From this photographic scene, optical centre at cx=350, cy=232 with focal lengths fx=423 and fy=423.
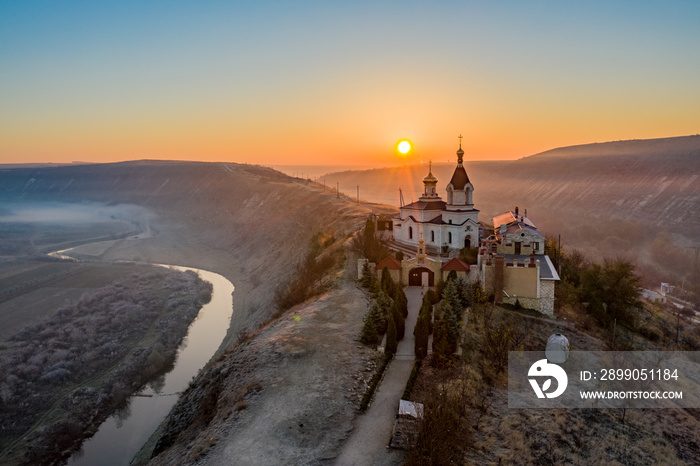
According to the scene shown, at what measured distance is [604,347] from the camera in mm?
26156

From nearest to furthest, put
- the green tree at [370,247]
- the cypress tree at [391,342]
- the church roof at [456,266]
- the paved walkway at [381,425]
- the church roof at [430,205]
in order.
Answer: the paved walkway at [381,425]
the cypress tree at [391,342]
the church roof at [456,266]
the green tree at [370,247]
the church roof at [430,205]

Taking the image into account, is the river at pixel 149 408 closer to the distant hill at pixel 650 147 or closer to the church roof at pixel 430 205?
the church roof at pixel 430 205

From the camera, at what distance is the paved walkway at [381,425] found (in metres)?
13.7

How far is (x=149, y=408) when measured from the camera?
1119 inches

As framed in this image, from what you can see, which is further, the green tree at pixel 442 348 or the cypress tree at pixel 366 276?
the cypress tree at pixel 366 276

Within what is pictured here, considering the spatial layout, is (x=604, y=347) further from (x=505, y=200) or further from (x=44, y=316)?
(x=505, y=200)

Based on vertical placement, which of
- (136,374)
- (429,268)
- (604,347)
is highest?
(429,268)

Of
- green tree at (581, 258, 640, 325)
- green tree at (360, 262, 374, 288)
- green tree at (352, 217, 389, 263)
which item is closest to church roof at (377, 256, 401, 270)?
green tree at (360, 262, 374, 288)

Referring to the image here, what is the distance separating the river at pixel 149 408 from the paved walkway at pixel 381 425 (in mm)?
15939

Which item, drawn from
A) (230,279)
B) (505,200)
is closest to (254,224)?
(230,279)

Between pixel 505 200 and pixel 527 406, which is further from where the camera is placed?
pixel 505 200

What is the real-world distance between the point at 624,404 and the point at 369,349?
11.7 meters

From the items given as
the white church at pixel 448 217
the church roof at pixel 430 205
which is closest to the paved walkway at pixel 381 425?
the white church at pixel 448 217

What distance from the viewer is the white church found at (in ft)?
127
